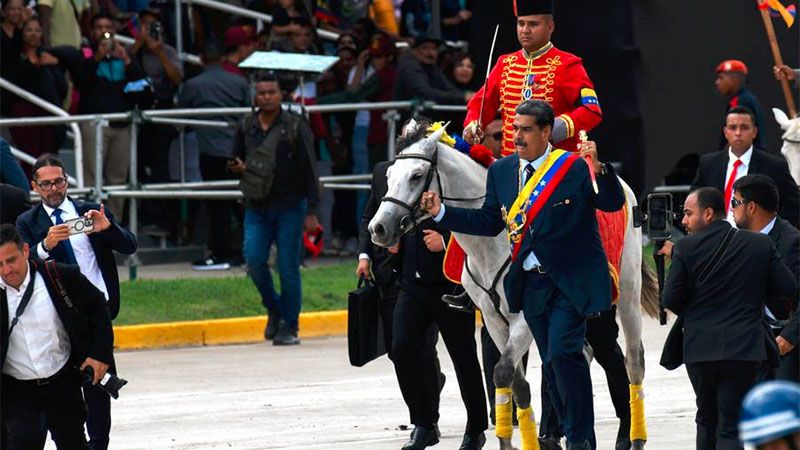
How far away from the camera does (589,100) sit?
1065 cm

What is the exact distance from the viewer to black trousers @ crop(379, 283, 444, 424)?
10.9m

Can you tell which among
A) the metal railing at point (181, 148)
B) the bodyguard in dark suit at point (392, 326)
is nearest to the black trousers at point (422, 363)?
the bodyguard in dark suit at point (392, 326)

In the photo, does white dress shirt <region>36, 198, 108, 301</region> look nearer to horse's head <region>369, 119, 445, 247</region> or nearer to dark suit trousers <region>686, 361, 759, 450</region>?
horse's head <region>369, 119, 445, 247</region>

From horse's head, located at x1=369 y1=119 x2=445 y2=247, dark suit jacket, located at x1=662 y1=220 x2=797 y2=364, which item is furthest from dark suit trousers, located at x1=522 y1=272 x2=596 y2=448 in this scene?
horse's head, located at x1=369 y1=119 x2=445 y2=247

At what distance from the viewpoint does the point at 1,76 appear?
17891mm

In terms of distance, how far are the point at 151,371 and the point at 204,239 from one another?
5453 millimetres

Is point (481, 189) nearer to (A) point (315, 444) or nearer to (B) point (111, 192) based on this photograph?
(A) point (315, 444)

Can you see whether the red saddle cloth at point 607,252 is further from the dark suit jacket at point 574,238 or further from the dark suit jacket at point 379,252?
the dark suit jacket at point 574,238

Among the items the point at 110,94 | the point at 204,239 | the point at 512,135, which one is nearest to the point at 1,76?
the point at 110,94

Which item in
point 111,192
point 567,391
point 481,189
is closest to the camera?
point 567,391

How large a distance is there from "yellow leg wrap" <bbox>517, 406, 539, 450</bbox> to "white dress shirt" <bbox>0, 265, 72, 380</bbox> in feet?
8.05

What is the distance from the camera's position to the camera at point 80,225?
389 inches

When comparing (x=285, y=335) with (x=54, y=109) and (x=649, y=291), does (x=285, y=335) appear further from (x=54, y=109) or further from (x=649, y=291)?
(x=649, y=291)

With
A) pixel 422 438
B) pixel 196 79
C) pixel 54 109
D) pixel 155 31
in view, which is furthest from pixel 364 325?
pixel 155 31
